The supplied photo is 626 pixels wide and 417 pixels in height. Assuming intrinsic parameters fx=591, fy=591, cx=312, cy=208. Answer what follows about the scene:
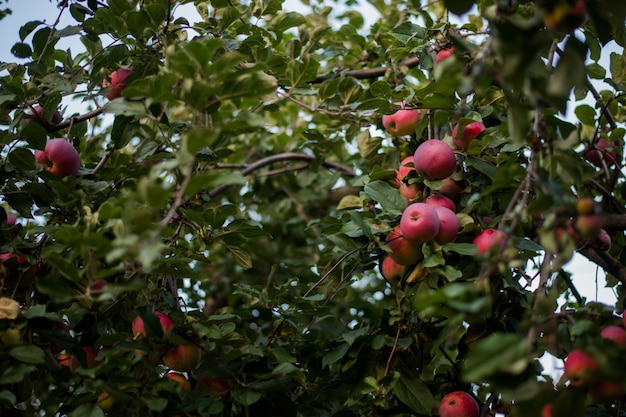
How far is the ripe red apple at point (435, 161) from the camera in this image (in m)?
1.57

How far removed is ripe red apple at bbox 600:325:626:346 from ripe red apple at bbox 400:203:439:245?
17.3 inches

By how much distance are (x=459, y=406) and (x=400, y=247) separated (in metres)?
0.42

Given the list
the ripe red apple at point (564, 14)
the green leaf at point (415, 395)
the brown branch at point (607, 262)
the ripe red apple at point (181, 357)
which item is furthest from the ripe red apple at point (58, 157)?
the brown branch at point (607, 262)

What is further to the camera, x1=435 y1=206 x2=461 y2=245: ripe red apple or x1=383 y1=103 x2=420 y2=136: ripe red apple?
x1=383 y1=103 x2=420 y2=136: ripe red apple

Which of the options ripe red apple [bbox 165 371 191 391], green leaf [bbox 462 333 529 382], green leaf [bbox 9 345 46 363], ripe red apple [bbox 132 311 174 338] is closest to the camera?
green leaf [bbox 462 333 529 382]

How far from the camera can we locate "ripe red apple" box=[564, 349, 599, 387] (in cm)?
85

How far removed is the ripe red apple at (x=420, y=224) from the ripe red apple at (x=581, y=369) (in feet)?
1.55

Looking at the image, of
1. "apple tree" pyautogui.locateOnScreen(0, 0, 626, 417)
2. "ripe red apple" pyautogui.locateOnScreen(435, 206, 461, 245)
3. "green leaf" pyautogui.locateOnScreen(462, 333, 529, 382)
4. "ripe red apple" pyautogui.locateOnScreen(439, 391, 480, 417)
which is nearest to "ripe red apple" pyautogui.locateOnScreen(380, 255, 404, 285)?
"apple tree" pyautogui.locateOnScreen(0, 0, 626, 417)

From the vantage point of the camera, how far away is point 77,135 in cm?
193

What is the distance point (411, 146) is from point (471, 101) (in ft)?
0.89

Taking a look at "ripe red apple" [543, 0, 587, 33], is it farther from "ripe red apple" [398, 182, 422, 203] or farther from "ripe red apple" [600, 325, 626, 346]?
"ripe red apple" [398, 182, 422, 203]

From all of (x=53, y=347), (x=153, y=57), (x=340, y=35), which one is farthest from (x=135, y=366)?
(x=340, y=35)

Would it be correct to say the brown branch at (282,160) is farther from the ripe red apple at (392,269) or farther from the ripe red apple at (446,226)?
the ripe red apple at (446,226)

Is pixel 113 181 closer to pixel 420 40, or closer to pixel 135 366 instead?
Result: pixel 135 366
